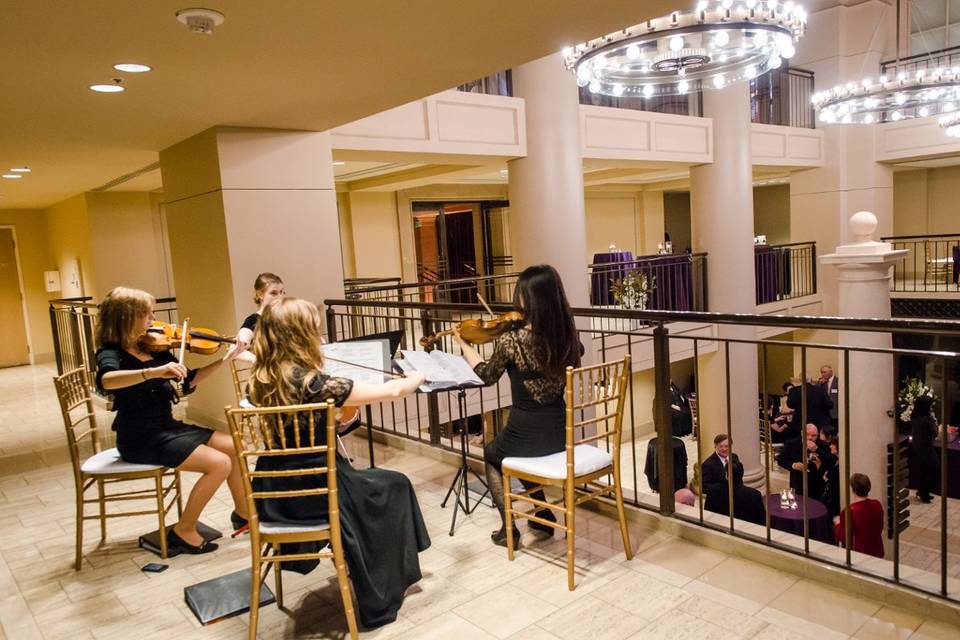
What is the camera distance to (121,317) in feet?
10.3

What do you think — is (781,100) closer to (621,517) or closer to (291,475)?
(621,517)

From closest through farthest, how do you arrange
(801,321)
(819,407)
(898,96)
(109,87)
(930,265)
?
(801,321) → (109,87) → (898,96) → (819,407) → (930,265)

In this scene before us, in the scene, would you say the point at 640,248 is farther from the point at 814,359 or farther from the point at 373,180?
the point at 373,180

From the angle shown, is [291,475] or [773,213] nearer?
[291,475]

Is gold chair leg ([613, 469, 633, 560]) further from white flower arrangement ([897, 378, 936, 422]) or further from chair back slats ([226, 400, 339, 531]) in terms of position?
white flower arrangement ([897, 378, 936, 422])

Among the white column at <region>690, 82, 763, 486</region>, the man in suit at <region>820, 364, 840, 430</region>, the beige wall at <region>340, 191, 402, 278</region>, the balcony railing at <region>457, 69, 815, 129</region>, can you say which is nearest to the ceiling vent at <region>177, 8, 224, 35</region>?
the man in suit at <region>820, 364, 840, 430</region>

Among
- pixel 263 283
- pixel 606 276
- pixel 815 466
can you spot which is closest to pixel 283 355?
pixel 263 283

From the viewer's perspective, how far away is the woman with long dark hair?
2.94 metres

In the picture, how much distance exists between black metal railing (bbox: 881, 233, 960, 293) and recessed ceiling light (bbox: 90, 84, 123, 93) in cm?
1202

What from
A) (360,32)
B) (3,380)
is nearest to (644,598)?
(360,32)

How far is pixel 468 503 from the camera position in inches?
148

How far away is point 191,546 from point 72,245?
8.22 meters

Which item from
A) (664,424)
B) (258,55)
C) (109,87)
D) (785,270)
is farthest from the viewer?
(785,270)

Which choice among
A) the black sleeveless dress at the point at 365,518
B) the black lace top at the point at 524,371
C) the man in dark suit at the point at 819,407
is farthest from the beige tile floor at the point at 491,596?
the man in dark suit at the point at 819,407
